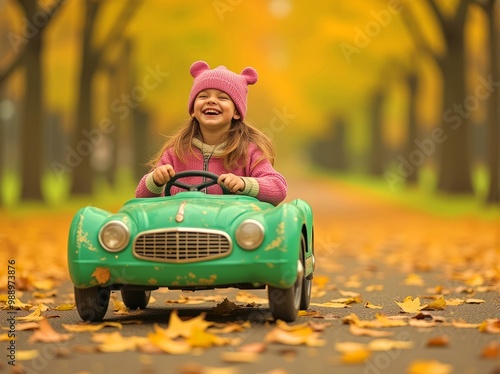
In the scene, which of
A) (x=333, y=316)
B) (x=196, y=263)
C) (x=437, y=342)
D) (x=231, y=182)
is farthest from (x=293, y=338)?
(x=231, y=182)

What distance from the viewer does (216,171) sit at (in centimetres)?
708

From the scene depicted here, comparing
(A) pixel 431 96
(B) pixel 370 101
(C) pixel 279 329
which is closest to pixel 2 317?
(C) pixel 279 329

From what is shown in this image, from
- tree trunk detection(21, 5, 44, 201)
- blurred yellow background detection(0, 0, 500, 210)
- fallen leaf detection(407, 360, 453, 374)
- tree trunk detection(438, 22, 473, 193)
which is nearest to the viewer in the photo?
fallen leaf detection(407, 360, 453, 374)

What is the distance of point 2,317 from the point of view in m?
6.76

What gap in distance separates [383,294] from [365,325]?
246cm

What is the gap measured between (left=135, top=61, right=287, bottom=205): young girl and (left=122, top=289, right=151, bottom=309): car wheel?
2.39 feet

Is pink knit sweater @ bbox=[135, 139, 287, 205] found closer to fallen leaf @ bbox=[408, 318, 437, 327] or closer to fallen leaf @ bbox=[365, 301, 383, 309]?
fallen leaf @ bbox=[365, 301, 383, 309]

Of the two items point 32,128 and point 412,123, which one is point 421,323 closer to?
point 32,128

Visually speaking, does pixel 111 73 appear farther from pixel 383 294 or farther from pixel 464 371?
pixel 464 371

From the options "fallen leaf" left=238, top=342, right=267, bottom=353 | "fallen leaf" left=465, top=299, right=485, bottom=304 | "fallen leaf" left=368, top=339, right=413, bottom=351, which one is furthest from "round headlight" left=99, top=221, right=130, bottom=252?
"fallen leaf" left=465, top=299, right=485, bottom=304

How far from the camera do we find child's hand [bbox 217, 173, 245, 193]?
660cm

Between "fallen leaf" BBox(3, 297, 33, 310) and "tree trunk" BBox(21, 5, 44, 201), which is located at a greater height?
"tree trunk" BBox(21, 5, 44, 201)

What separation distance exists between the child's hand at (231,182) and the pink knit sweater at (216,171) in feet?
0.75

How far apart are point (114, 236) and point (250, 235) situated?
2.71ft
